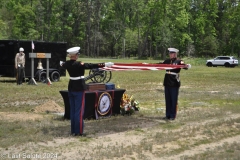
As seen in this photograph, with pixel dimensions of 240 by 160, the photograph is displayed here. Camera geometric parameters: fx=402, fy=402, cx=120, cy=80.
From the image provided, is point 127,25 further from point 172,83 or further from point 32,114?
point 172,83

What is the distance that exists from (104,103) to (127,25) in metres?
77.4

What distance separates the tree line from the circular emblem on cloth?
64967 mm

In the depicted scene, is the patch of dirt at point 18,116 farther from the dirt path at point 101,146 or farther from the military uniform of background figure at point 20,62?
the military uniform of background figure at point 20,62

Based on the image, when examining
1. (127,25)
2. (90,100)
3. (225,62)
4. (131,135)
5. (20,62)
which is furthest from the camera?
(127,25)

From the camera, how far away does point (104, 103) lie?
1016 centimetres

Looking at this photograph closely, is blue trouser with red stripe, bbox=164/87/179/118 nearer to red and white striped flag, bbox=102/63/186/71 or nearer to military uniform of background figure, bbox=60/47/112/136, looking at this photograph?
red and white striped flag, bbox=102/63/186/71

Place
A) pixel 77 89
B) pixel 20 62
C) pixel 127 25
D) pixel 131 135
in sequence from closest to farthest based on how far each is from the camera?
pixel 77 89, pixel 131 135, pixel 20 62, pixel 127 25

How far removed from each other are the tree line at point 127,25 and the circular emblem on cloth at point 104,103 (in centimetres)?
6497

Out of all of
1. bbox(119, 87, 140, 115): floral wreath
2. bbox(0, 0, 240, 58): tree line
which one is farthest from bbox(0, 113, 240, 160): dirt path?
bbox(0, 0, 240, 58): tree line

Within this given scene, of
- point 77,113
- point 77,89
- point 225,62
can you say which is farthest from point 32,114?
point 225,62

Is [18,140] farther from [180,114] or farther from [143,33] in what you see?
[143,33]

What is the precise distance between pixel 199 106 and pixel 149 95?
3.14 meters

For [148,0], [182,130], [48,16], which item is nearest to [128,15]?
[148,0]

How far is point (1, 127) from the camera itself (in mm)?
8750
